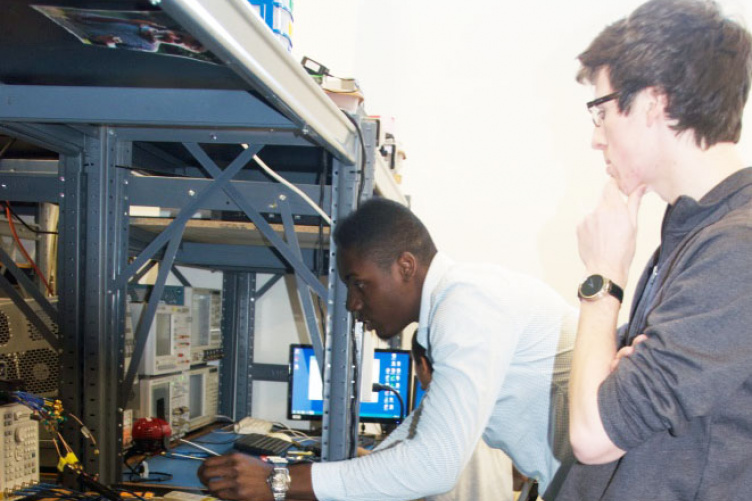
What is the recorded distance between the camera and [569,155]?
3104 mm

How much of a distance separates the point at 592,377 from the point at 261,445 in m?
1.61

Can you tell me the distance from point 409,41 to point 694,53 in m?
2.68

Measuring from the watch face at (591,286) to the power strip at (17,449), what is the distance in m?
1.08

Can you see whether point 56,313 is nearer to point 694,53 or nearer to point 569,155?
point 694,53

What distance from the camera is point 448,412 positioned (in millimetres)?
1142

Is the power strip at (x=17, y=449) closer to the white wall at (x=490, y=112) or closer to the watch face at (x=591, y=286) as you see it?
the watch face at (x=591, y=286)

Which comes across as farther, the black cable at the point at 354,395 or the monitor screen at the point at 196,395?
the monitor screen at the point at 196,395

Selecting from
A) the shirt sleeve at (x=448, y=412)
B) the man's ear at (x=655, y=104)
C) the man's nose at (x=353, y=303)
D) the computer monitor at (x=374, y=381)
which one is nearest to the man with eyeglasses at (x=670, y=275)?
the man's ear at (x=655, y=104)

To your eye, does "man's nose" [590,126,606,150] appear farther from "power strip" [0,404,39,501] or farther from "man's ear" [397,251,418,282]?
"power strip" [0,404,39,501]

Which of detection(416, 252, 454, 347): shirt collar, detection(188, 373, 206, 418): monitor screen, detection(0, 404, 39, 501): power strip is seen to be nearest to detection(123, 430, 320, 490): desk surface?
detection(188, 373, 206, 418): monitor screen

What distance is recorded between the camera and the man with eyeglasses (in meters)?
0.68

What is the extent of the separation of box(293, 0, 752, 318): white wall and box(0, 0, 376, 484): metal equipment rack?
114 cm

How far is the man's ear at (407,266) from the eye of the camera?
141 centimetres

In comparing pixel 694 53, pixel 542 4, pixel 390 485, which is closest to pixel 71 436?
pixel 390 485
